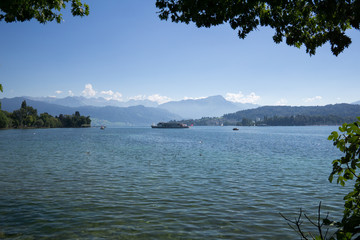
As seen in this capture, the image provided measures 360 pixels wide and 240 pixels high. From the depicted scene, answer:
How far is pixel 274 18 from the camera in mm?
9055

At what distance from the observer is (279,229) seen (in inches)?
552

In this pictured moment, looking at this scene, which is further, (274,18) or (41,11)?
(41,11)

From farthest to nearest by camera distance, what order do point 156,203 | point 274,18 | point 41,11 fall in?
point 156,203
point 41,11
point 274,18

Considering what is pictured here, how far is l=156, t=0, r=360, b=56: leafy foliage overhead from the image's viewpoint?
786cm

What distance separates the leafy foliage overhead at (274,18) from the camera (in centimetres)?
786

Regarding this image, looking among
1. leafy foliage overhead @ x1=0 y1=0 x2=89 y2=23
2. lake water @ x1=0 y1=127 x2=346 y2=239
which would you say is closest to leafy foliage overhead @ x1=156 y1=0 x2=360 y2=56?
leafy foliage overhead @ x1=0 y1=0 x2=89 y2=23

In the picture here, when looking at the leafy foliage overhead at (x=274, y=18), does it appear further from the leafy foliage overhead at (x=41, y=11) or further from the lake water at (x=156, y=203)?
the lake water at (x=156, y=203)

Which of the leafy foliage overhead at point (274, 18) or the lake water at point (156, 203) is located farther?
the lake water at point (156, 203)

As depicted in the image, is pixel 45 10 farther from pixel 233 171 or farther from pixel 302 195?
pixel 233 171

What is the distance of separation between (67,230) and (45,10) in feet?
36.6

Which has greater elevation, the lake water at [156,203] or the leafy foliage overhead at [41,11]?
the leafy foliage overhead at [41,11]

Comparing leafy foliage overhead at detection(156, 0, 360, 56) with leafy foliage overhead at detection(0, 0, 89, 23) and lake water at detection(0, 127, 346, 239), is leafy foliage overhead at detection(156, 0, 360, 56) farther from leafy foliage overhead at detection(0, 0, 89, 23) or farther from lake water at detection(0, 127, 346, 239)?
lake water at detection(0, 127, 346, 239)

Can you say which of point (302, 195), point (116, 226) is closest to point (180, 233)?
point (116, 226)

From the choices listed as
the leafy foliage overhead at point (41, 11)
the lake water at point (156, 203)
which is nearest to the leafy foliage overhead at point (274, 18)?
the leafy foliage overhead at point (41, 11)
